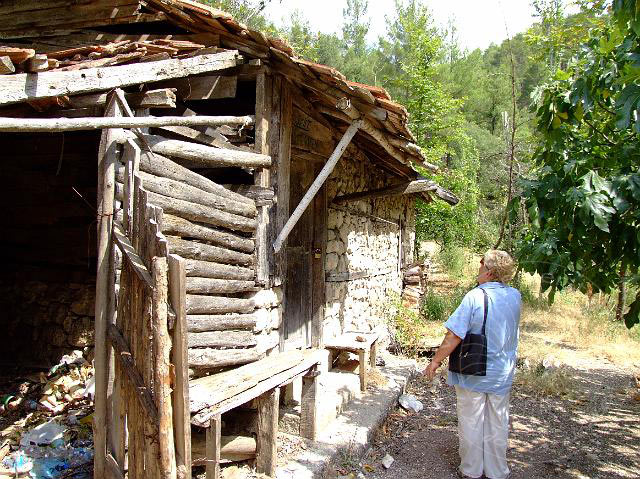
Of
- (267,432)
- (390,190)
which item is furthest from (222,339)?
(390,190)

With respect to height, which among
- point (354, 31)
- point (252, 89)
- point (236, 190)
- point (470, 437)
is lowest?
point (470, 437)

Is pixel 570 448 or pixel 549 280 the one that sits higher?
pixel 549 280

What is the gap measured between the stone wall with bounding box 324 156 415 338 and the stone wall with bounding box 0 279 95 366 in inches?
112

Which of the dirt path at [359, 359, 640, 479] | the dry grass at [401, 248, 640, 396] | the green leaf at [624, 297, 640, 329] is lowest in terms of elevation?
the dirt path at [359, 359, 640, 479]

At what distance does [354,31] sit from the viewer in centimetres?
2864

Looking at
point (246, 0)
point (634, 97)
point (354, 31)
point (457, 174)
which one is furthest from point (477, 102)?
point (634, 97)

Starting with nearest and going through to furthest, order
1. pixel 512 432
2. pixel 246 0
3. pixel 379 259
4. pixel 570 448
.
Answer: pixel 570 448
pixel 512 432
pixel 379 259
pixel 246 0

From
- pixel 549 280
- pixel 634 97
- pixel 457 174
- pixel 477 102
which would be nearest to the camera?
pixel 634 97

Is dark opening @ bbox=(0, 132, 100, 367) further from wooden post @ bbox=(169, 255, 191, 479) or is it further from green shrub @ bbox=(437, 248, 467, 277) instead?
green shrub @ bbox=(437, 248, 467, 277)

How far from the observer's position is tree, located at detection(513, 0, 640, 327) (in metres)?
3.30

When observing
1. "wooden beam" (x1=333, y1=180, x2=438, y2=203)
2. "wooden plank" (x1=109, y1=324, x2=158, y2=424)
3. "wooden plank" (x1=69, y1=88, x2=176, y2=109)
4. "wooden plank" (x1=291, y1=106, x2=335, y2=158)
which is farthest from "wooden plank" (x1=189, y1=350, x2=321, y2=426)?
"wooden beam" (x1=333, y1=180, x2=438, y2=203)

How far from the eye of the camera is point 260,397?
13.0ft

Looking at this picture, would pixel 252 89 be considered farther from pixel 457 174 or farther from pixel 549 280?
pixel 457 174

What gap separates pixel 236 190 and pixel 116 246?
1497mm
